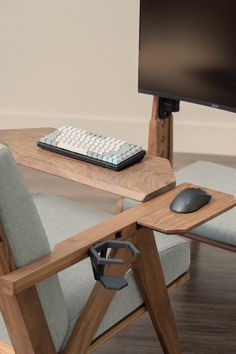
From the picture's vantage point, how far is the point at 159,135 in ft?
8.98

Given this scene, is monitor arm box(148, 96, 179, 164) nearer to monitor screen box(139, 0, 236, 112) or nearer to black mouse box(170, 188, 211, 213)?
monitor screen box(139, 0, 236, 112)

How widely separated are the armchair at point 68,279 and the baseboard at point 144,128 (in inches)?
88.5

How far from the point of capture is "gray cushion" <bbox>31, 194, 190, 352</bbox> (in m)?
1.89

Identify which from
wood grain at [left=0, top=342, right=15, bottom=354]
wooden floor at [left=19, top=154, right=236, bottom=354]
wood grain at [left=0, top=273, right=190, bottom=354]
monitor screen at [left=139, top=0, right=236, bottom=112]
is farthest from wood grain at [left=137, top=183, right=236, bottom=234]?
wooden floor at [left=19, top=154, right=236, bottom=354]

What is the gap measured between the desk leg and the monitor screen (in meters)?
0.74

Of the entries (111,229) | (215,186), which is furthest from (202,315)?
(111,229)

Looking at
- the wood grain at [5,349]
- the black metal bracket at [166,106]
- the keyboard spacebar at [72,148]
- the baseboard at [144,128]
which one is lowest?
the baseboard at [144,128]

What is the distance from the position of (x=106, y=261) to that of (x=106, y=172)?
47cm

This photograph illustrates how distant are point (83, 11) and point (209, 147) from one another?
3.70 ft

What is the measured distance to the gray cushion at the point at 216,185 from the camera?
230cm

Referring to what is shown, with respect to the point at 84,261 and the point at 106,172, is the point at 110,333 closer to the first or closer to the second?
the point at 84,261

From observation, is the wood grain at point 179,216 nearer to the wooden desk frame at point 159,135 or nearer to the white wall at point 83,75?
the wooden desk frame at point 159,135

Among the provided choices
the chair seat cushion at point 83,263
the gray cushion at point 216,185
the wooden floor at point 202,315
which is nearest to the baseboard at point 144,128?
the wooden floor at point 202,315

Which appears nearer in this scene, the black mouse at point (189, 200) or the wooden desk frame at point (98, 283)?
the wooden desk frame at point (98, 283)
